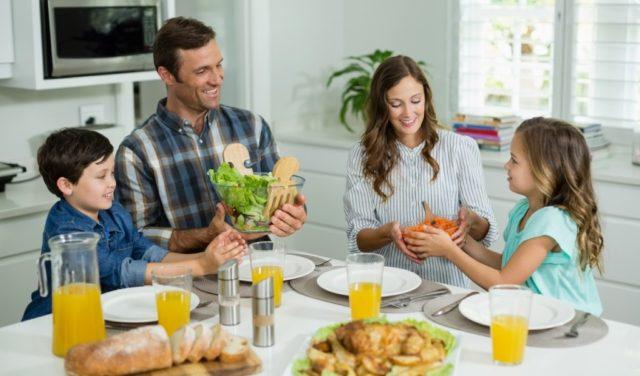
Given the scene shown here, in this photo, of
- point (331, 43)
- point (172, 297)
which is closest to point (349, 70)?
point (331, 43)

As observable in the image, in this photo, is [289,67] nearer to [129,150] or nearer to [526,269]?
[129,150]

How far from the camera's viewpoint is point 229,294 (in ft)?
6.33

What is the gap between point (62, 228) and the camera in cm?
218

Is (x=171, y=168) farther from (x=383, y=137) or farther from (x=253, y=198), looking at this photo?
(x=383, y=137)

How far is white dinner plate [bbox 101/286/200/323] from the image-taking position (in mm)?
1938

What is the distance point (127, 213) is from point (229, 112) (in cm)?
55

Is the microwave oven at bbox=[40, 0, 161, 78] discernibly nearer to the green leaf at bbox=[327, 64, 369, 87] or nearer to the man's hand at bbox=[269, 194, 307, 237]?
the green leaf at bbox=[327, 64, 369, 87]

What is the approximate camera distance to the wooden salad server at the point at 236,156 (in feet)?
7.88

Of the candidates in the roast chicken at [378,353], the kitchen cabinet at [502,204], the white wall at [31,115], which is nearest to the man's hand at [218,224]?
the roast chicken at [378,353]

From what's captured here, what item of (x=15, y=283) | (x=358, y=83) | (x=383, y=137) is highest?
(x=358, y=83)

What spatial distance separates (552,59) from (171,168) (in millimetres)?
2148

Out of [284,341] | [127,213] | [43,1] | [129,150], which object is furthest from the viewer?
[43,1]

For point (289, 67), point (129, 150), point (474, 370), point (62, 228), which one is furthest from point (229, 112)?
point (289, 67)

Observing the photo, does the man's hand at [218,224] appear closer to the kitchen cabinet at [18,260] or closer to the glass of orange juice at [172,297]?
the glass of orange juice at [172,297]
